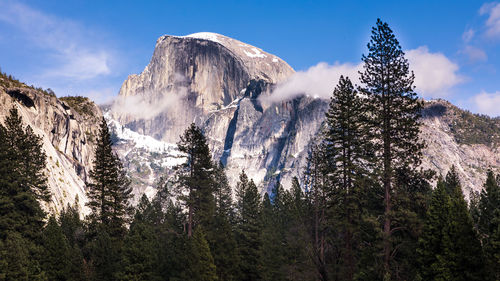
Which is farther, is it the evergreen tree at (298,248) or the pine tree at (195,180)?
the pine tree at (195,180)

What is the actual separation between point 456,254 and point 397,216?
13.3 ft

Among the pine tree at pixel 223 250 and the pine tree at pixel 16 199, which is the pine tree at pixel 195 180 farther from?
the pine tree at pixel 16 199

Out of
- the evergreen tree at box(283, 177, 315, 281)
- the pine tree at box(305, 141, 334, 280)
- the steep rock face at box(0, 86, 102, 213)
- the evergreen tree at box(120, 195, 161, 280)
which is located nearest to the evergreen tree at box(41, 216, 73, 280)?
the evergreen tree at box(120, 195, 161, 280)

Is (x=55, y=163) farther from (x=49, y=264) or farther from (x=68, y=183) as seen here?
(x=49, y=264)

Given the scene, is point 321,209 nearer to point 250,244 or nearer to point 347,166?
point 347,166

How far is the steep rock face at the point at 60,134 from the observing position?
75375mm

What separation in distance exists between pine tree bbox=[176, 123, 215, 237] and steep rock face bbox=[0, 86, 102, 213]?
33.7 m

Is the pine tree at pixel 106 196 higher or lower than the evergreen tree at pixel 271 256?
higher

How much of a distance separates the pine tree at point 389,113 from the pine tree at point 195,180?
1898cm

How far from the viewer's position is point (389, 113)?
26484mm

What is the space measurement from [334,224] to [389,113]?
11.0 m

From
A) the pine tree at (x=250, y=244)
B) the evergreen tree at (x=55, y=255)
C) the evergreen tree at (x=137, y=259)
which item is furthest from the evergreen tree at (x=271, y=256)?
the evergreen tree at (x=55, y=255)

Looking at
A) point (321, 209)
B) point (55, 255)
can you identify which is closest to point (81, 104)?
point (55, 255)

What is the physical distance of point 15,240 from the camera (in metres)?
30.2
